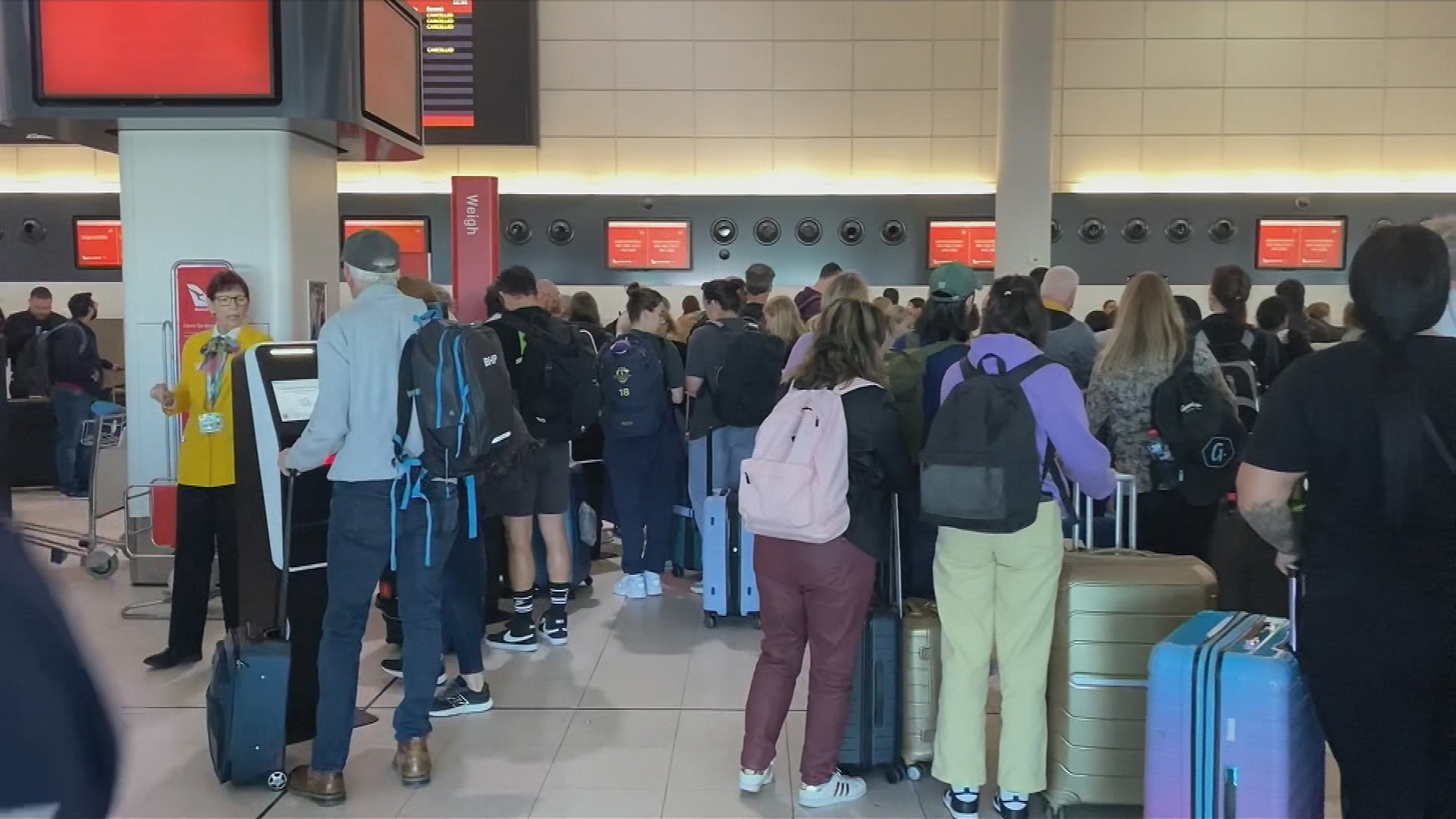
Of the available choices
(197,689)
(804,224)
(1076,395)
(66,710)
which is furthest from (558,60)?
(66,710)

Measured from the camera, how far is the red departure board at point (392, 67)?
593cm

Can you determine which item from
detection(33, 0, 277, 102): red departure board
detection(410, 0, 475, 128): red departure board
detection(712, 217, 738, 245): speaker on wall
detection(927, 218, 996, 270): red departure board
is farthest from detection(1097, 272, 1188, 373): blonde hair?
detection(410, 0, 475, 128): red departure board

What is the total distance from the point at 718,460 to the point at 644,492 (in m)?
0.47

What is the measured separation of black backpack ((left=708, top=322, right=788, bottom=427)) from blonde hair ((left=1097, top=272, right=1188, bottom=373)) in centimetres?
197

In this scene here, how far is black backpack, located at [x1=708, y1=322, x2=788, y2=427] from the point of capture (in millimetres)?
5805

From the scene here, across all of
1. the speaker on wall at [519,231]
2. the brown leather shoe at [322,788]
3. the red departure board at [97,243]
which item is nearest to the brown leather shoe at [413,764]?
the brown leather shoe at [322,788]

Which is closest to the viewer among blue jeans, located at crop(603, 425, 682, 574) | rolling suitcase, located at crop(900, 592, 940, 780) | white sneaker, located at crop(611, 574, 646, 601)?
rolling suitcase, located at crop(900, 592, 940, 780)

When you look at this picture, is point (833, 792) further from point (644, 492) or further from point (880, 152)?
point (880, 152)

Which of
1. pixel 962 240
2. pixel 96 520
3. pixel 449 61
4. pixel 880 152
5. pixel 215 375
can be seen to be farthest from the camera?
pixel 880 152

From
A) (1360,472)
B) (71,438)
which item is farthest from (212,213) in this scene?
(1360,472)

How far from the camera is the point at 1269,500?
2.43 meters

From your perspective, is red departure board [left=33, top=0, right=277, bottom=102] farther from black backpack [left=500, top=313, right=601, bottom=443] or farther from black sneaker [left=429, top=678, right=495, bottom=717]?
black sneaker [left=429, top=678, right=495, bottom=717]

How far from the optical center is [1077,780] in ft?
11.3

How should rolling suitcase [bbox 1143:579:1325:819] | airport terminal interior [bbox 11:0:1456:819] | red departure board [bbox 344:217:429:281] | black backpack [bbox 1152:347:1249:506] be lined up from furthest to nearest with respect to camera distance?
red departure board [bbox 344:217:429:281] < airport terminal interior [bbox 11:0:1456:819] < black backpack [bbox 1152:347:1249:506] < rolling suitcase [bbox 1143:579:1325:819]
